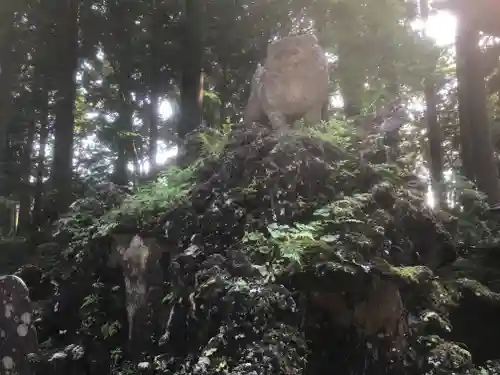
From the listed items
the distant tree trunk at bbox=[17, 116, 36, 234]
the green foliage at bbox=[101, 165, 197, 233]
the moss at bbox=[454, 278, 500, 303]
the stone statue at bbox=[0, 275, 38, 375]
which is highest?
the distant tree trunk at bbox=[17, 116, 36, 234]

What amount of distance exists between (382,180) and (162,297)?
9.00ft

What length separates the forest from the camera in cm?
466

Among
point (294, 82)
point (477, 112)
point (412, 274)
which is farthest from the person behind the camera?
point (477, 112)

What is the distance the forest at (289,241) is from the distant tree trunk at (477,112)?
0.03m

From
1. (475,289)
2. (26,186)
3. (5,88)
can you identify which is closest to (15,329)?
(475,289)

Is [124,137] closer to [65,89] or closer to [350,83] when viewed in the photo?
[65,89]

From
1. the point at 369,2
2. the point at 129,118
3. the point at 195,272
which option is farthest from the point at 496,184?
the point at 129,118

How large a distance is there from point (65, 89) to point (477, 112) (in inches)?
323

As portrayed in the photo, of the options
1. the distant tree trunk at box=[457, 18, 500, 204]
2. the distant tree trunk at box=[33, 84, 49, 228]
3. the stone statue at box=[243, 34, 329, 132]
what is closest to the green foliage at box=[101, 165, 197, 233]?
the stone statue at box=[243, 34, 329, 132]

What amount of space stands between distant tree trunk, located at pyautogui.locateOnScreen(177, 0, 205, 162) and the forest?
0.04m

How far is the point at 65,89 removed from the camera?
1149cm

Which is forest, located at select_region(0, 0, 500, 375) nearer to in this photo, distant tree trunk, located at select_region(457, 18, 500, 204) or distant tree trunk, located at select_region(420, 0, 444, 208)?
distant tree trunk, located at select_region(457, 18, 500, 204)

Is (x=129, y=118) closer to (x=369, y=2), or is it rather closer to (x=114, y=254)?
(x=369, y=2)

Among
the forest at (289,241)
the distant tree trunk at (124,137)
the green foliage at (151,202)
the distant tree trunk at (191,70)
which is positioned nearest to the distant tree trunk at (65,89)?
the forest at (289,241)
